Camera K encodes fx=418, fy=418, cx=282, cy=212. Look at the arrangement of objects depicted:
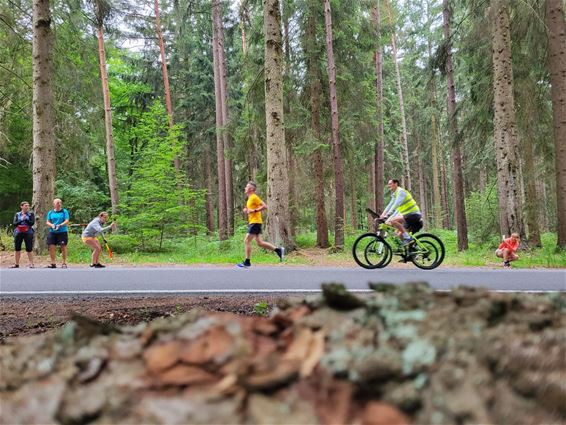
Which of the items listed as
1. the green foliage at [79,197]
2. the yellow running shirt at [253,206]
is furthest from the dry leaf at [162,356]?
the green foliage at [79,197]

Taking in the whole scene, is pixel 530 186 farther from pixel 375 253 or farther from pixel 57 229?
pixel 57 229

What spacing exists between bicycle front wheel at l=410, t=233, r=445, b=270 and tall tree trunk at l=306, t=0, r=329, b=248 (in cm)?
727

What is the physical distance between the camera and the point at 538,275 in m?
7.74

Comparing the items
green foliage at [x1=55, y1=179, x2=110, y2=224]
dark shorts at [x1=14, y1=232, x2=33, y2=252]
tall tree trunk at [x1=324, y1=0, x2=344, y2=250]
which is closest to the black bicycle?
tall tree trunk at [x1=324, y1=0, x2=344, y2=250]

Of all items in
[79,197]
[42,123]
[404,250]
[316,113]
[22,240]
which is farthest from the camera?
[79,197]

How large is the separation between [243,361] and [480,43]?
16.9 metres

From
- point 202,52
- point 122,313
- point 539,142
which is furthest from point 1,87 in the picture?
point 539,142

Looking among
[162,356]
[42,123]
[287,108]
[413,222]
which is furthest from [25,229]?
[162,356]

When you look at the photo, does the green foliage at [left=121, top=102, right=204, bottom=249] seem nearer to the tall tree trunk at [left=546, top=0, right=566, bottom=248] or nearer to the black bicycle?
the black bicycle

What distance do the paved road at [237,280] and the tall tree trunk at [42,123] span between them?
15.5ft

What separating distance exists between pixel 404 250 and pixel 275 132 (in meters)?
5.48

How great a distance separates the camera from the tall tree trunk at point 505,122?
12.3 m

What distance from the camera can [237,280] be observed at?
7.35m

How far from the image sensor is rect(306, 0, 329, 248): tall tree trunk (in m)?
16.6
